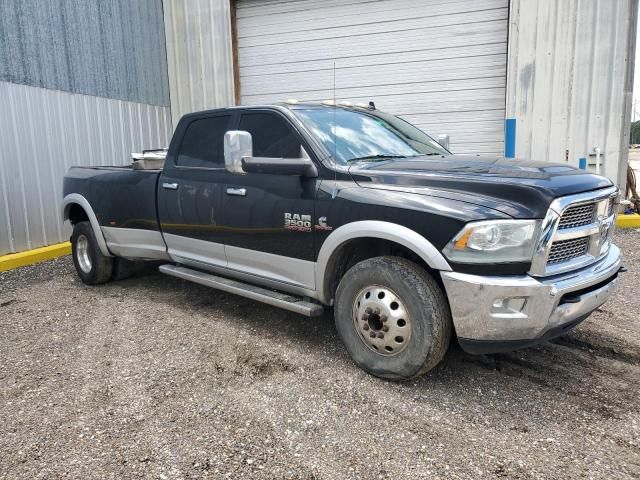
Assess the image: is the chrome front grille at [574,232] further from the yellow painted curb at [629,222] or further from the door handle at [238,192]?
the yellow painted curb at [629,222]

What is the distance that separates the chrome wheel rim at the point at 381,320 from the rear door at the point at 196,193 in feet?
5.05

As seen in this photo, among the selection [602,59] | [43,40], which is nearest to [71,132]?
[43,40]

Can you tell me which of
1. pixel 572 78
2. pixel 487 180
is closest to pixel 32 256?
pixel 487 180

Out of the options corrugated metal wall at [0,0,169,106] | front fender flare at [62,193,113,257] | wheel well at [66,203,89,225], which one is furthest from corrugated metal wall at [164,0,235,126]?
front fender flare at [62,193,113,257]

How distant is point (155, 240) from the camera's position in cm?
518

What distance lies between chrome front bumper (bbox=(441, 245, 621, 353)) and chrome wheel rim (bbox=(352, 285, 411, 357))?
35 centimetres

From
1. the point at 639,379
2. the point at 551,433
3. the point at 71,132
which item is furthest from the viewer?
the point at 71,132

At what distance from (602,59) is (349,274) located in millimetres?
6860

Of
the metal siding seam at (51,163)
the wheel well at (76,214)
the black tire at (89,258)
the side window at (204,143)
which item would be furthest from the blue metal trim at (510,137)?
the metal siding seam at (51,163)

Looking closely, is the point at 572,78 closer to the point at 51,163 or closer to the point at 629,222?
the point at 629,222

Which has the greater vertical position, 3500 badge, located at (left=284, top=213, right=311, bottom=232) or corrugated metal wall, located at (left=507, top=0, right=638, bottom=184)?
corrugated metal wall, located at (left=507, top=0, right=638, bottom=184)

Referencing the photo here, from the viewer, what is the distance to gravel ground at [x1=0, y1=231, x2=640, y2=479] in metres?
2.55

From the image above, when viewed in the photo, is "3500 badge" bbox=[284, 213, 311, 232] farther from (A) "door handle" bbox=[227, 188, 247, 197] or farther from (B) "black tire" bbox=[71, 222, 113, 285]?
(B) "black tire" bbox=[71, 222, 113, 285]

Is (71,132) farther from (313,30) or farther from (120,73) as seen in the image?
(313,30)
